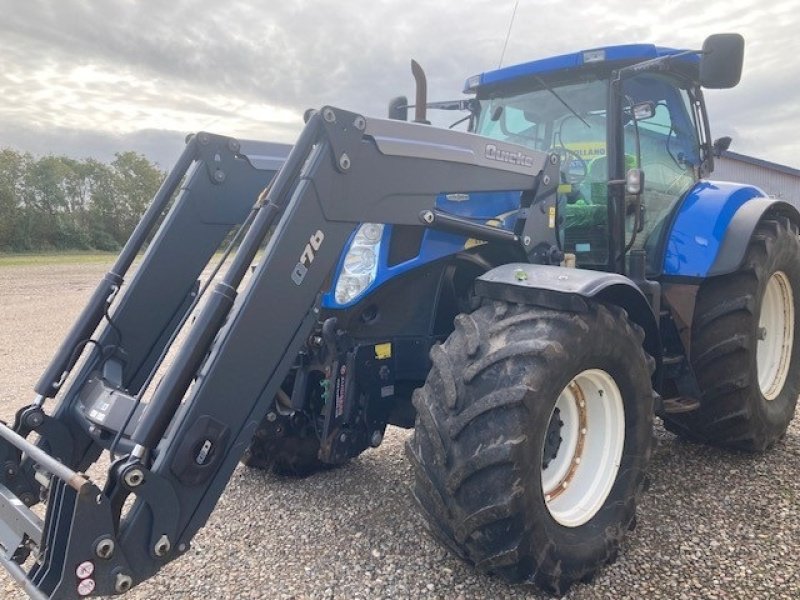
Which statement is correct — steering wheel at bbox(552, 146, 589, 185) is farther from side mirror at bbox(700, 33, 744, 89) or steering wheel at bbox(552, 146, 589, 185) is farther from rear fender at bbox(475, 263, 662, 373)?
rear fender at bbox(475, 263, 662, 373)

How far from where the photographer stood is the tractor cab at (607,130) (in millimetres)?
3637

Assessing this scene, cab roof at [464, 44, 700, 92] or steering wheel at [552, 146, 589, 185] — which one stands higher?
cab roof at [464, 44, 700, 92]

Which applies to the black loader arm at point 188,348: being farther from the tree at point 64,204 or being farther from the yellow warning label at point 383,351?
the tree at point 64,204

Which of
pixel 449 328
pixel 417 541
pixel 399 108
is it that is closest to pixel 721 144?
pixel 399 108

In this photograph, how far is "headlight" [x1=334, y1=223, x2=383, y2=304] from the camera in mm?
2990

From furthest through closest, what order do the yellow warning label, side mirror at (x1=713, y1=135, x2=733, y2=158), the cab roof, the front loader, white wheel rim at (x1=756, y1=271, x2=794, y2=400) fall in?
side mirror at (x1=713, y1=135, x2=733, y2=158), white wheel rim at (x1=756, y1=271, x2=794, y2=400), the cab roof, the yellow warning label, the front loader

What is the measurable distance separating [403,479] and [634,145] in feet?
7.95

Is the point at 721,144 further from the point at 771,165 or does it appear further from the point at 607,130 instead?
the point at 771,165

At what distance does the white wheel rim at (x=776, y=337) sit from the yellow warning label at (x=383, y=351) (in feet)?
9.08

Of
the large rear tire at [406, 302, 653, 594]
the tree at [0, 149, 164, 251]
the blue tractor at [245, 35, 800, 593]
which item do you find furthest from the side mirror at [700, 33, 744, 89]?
the tree at [0, 149, 164, 251]

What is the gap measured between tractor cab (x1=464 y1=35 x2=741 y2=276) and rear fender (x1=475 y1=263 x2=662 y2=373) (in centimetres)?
72

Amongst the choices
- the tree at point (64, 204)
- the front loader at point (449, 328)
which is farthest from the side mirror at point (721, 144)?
the tree at point (64, 204)

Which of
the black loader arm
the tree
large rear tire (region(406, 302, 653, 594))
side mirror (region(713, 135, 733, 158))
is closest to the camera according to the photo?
the black loader arm

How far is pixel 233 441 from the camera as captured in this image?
89.8 inches
